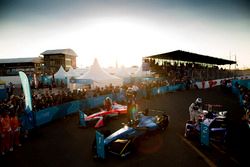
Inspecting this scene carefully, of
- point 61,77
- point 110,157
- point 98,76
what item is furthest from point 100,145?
point 61,77

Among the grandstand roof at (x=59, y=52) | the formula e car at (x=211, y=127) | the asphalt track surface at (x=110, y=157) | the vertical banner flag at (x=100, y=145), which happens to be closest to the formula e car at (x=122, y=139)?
the vertical banner flag at (x=100, y=145)

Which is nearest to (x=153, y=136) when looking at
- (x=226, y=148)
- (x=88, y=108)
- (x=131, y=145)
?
(x=131, y=145)

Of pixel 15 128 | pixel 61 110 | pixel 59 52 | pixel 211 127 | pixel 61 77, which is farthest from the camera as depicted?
pixel 59 52

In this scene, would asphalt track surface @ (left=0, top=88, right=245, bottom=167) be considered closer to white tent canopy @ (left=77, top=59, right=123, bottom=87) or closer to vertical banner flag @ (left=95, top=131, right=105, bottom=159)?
vertical banner flag @ (left=95, top=131, right=105, bottom=159)

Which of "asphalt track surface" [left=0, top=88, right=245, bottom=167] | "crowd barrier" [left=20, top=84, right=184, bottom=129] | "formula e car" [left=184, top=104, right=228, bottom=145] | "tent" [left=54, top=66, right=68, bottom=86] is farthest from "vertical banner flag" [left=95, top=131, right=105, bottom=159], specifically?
"tent" [left=54, top=66, right=68, bottom=86]

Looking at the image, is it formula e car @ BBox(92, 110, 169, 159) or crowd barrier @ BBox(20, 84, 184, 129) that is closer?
formula e car @ BBox(92, 110, 169, 159)

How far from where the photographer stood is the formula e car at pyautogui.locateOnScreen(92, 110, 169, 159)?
23.7ft

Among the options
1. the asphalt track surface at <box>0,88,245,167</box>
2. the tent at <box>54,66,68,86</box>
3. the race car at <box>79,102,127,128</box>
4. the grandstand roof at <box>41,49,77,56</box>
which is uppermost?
the grandstand roof at <box>41,49,77,56</box>

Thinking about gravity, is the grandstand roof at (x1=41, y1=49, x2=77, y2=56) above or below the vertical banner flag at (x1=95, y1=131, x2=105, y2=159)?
A: above

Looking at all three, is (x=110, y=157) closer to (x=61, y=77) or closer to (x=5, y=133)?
(x=5, y=133)

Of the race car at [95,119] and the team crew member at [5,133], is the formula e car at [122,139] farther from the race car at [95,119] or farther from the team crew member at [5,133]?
the team crew member at [5,133]

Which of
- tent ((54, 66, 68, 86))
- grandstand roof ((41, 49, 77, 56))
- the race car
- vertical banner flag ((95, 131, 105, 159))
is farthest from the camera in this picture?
grandstand roof ((41, 49, 77, 56))

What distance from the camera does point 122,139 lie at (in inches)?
316

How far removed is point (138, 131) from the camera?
8672mm
